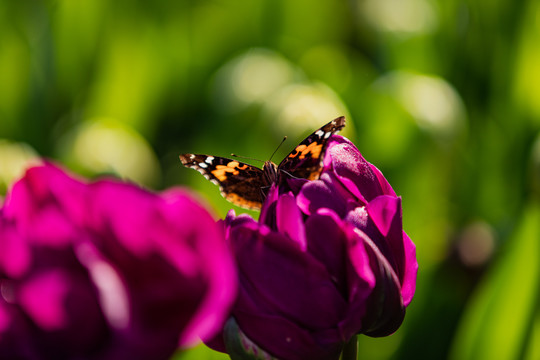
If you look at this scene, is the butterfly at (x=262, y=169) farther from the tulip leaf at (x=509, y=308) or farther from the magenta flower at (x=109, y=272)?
the tulip leaf at (x=509, y=308)

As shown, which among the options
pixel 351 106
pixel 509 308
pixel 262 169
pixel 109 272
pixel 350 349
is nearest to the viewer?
pixel 109 272

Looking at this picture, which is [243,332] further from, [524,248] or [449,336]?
[449,336]

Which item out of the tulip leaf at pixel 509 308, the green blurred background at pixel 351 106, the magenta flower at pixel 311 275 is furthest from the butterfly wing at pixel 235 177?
the tulip leaf at pixel 509 308

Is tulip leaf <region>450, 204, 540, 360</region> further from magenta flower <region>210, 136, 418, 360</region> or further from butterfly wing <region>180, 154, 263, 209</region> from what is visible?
magenta flower <region>210, 136, 418, 360</region>

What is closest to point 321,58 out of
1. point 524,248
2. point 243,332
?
point 524,248

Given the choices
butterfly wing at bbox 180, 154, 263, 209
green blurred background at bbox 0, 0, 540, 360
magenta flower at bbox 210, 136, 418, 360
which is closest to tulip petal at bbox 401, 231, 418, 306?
magenta flower at bbox 210, 136, 418, 360

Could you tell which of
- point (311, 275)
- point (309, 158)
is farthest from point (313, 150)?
point (311, 275)

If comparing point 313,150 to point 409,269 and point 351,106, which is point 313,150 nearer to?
point 409,269
